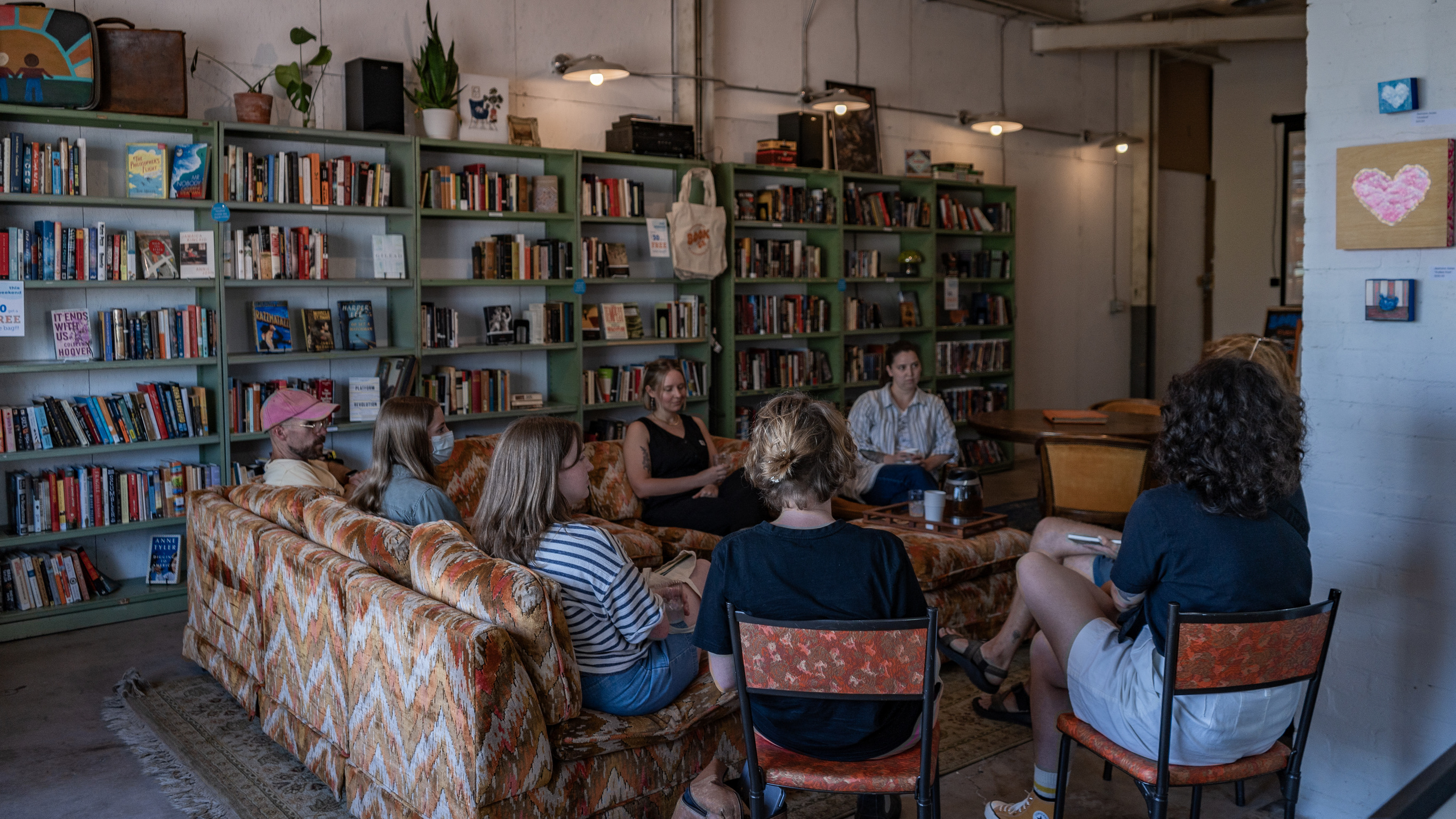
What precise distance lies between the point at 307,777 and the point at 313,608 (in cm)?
62

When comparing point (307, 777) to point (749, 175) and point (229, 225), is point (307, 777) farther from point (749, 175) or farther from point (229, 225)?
point (749, 175)

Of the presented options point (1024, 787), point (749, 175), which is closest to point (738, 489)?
point (1024, 787)

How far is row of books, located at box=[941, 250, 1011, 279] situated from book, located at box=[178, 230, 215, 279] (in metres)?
5.64

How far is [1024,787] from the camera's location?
3.25 meters

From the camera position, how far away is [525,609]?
2602 mm

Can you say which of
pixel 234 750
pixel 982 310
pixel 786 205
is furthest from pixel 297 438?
pixel 982 310

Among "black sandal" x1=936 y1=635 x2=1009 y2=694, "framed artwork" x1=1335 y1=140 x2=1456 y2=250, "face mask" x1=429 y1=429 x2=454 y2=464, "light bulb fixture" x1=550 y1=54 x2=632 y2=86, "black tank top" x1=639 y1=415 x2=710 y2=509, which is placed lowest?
"black sandal" x1=936 y1=635 x2=1009 y2=694

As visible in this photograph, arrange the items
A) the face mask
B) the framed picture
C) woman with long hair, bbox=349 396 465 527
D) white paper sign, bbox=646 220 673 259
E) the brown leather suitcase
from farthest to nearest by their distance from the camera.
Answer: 1. white paper sign, bbox=646 220 673 259
2. the framed picture
3. the brown leather suitcase
4. the face mask
5. woman with long hair, bbox=349 396 465 527

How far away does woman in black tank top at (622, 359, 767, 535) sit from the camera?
507cm

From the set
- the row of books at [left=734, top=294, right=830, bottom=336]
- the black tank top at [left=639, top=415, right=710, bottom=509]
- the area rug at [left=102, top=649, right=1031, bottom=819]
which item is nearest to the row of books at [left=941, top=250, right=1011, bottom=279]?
the row of books at [left=734, top=294, right=830, bottom=336]

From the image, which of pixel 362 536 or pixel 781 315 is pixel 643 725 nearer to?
pixel 362 536

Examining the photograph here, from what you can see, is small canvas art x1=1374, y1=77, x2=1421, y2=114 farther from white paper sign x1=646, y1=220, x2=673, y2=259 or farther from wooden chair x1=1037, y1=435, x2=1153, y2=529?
white paper sign x1=646, y1=220, x2=673, y2=259

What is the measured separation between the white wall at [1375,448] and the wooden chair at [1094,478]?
1.83 m

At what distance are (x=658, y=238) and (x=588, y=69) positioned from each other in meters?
1.19
